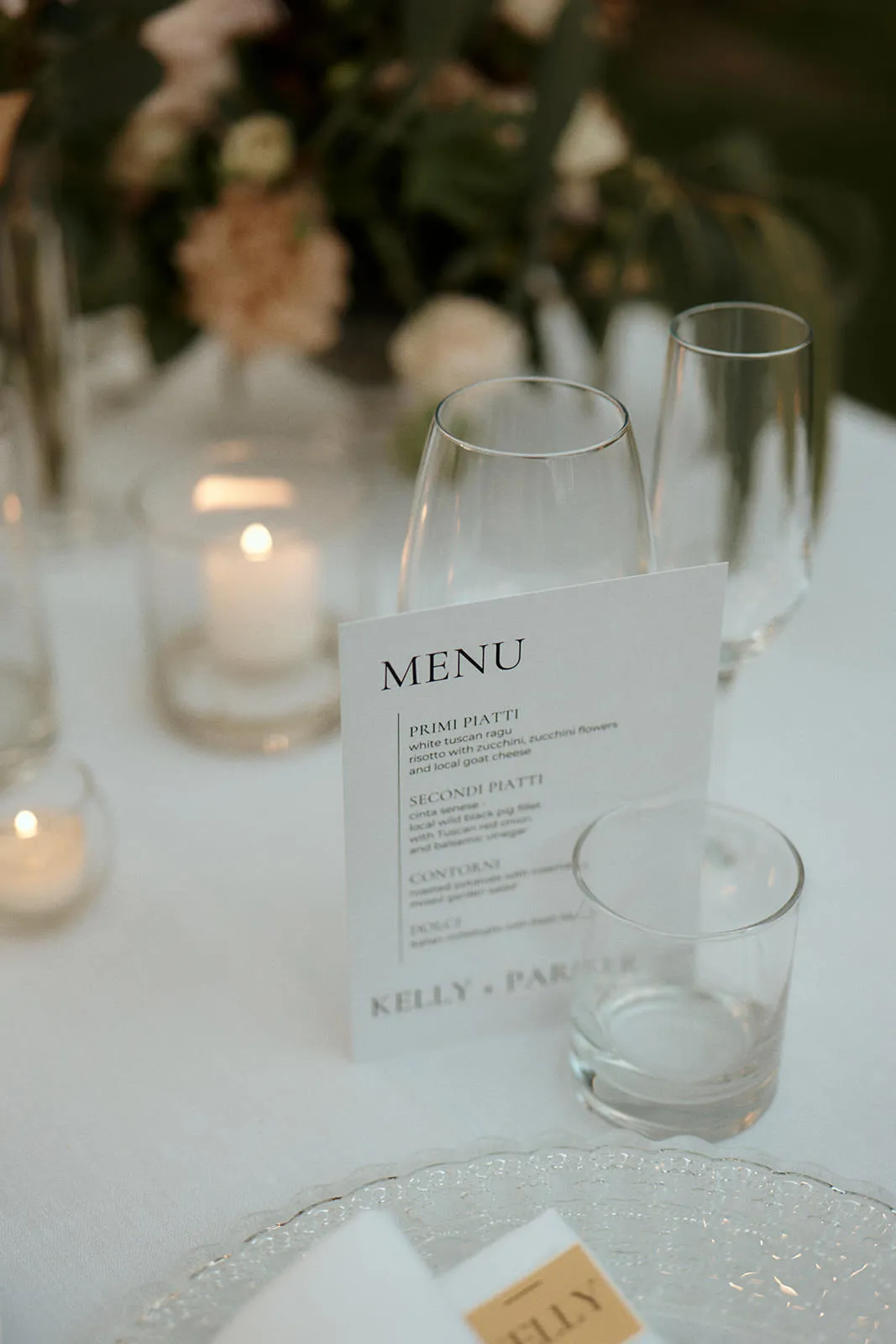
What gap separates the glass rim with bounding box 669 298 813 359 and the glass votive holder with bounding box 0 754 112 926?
386 mm

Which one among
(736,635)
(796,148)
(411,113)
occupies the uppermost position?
(411,113)

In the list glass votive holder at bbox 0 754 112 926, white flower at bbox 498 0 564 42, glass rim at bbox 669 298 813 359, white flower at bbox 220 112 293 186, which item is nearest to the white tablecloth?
glass votive holder at bbox 0 754 112 926

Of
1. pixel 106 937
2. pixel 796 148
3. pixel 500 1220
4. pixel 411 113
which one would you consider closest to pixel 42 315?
pixel 411 113

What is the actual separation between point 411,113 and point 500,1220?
33.0 inches

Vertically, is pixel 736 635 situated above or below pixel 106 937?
above

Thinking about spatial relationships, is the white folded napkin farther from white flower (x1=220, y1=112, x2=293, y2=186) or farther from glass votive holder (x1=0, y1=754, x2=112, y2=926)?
white flower (x1=220, y1=112, x2=293, y2=186)

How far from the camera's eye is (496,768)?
62 centimetres

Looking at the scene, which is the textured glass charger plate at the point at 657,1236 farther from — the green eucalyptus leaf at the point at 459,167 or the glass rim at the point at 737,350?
the green eucalyptus leaf at the point at 459,167

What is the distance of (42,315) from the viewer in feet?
3.36

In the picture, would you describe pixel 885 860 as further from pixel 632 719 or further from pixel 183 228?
pixel 183 228

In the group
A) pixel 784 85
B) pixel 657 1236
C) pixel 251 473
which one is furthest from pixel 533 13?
pixel 784 85

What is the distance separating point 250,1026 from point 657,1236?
240 mm

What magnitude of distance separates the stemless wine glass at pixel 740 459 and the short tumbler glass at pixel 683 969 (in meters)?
0.12

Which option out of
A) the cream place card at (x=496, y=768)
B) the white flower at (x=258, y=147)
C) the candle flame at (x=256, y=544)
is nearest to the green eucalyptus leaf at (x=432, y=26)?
the white flower at (x=258, y=147)
